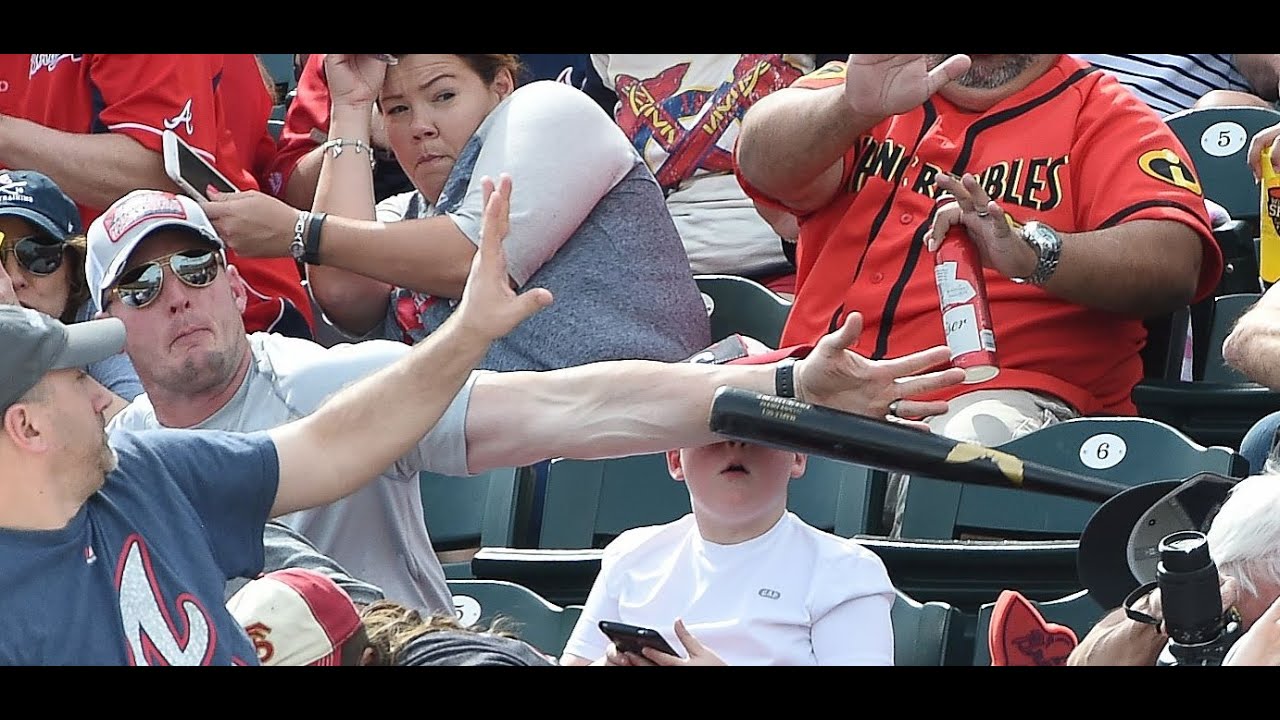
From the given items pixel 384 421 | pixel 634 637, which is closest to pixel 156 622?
pixel 384 421

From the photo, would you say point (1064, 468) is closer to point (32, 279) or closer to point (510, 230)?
point (510, 230)

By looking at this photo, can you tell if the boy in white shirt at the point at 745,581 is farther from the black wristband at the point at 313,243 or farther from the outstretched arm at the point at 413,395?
the black wristband at the point at 313,243

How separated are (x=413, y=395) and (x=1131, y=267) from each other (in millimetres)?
1495

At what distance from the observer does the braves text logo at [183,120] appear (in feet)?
14.3

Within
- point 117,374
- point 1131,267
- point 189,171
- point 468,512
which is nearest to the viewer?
point 1131,267

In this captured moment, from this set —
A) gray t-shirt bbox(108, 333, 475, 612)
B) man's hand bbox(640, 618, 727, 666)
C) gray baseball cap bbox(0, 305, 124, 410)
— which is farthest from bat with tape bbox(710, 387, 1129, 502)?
gray baseball cap bbox(0, 305, 124, 410)

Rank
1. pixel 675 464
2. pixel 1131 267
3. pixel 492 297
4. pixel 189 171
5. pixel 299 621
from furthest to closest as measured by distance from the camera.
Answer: pixel 189 171 < pixel 1131 267 < pixel 675 464 < pixel 492 297 < pixel 299 621

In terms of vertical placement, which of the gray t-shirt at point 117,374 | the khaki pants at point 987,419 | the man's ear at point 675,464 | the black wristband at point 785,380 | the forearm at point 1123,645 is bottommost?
the gray t-shirt at point 117,374

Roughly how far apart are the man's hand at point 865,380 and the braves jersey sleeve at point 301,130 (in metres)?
2.02

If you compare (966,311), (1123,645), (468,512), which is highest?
(966,311)

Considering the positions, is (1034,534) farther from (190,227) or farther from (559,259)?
(190,227)

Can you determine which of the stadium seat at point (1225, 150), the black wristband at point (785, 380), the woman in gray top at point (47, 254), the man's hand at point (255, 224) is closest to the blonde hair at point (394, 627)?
the black wristband at point (785, 380)

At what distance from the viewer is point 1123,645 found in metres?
2.52

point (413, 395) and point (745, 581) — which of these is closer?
point (413, 395)
